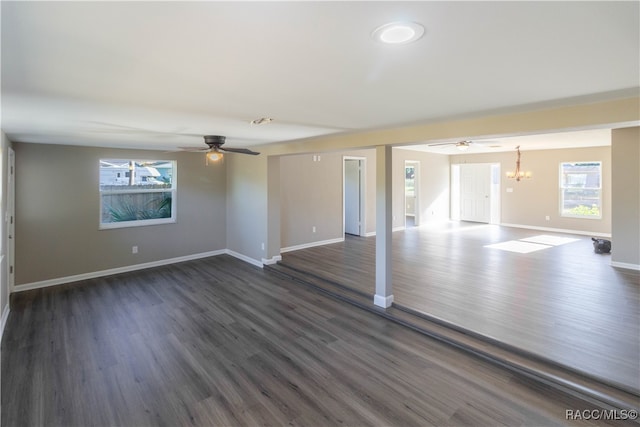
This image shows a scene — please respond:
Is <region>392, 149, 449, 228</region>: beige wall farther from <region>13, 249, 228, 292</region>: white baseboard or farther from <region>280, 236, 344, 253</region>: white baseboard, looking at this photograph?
<region>13, 249, 228, 292</region>: white baseboard

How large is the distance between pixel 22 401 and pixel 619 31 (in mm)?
4268

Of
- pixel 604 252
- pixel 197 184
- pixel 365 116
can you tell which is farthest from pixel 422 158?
pixel 365 116

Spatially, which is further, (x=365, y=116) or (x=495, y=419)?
(x=365, y=116)

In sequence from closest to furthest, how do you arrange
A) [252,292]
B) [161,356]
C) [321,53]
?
[321,53] < [161,356] < [252,292]

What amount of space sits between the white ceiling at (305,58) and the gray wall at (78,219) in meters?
2.68

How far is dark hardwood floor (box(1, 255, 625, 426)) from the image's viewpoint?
231cm

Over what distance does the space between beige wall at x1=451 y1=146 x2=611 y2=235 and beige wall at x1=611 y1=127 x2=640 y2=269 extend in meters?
3.20

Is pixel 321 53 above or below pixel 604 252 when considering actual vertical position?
above

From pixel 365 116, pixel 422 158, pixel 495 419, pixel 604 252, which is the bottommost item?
pixel 495 419

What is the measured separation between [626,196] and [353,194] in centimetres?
539

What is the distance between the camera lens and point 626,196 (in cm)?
542

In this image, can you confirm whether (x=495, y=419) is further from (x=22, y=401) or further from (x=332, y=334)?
(x=22, y=401)

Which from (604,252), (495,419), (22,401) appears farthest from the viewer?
(604,252)

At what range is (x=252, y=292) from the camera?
4824 millimetres
